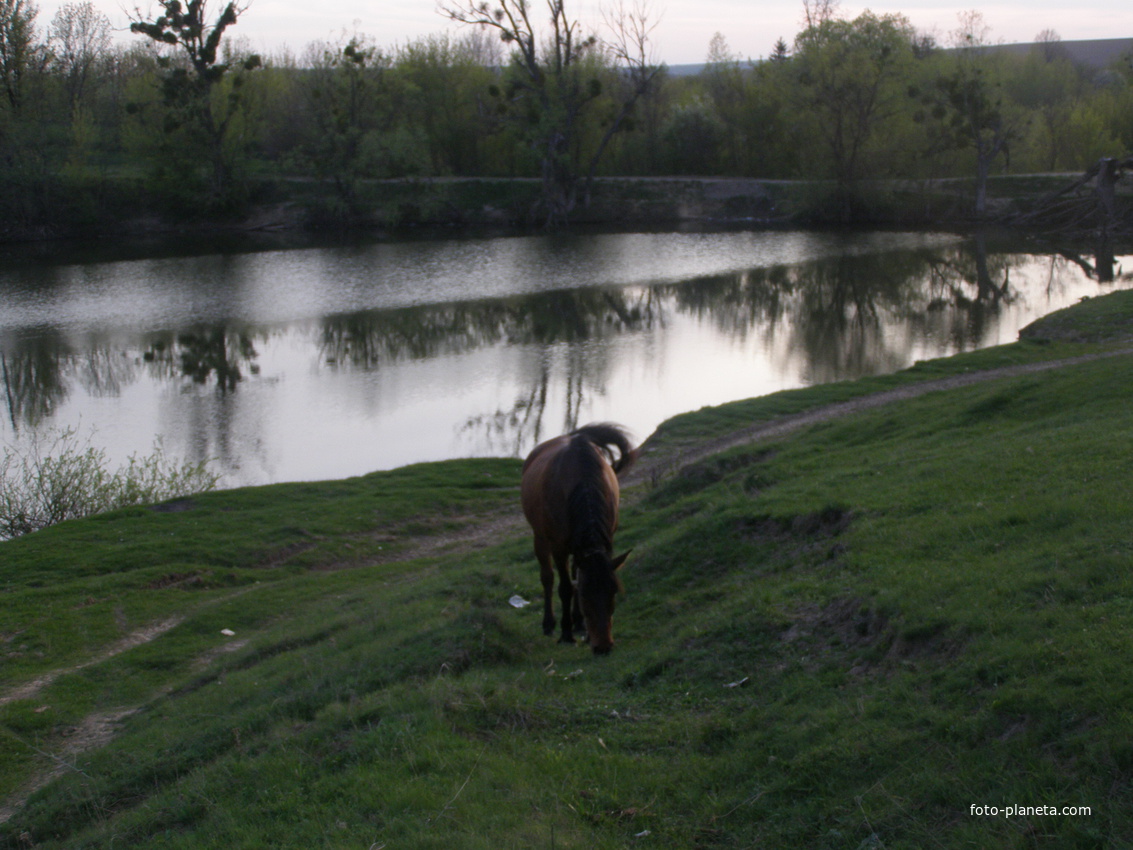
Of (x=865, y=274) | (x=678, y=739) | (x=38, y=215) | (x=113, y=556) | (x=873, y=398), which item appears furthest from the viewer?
(x=38, y=215)

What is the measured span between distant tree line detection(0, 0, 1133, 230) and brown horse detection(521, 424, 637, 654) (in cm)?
5971

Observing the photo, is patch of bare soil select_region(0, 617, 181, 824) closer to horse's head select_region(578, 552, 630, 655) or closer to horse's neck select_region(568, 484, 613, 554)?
horse's head select_region(578, 552, 630, 655)

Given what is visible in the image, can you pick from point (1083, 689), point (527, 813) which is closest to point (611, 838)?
point (527, 813)

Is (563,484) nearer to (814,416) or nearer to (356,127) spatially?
(814,416)

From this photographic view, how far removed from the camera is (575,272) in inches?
1786

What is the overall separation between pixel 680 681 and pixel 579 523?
1635 millimetres

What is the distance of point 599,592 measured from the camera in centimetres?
707

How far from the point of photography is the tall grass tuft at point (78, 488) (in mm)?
16828

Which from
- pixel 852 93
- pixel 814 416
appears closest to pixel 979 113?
pixel 852 93

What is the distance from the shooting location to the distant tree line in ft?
203

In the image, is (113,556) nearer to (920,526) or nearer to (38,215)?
(920,526)

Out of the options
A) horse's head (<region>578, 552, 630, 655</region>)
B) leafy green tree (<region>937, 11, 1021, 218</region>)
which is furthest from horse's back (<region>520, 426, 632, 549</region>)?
leafy green tree (<region>937, 11, 1021, 218</region>)

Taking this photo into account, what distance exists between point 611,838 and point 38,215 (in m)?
75.0

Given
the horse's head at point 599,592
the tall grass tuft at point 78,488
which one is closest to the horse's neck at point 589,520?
the horse's head at point 599,592
